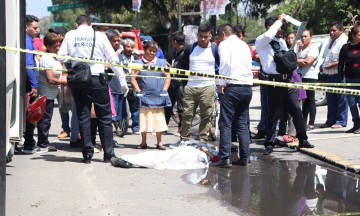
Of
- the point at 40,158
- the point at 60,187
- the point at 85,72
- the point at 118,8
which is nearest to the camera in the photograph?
the point at 60,187

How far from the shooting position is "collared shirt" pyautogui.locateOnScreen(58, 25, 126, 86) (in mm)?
8781

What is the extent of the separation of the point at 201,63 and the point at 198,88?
1.22 ft

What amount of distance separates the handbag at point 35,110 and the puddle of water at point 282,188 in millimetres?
2509

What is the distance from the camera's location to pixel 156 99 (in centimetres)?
1034

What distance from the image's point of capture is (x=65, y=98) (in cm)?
1115

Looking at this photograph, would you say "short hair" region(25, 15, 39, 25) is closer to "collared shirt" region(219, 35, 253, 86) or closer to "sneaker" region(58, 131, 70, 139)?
"sneaker" region(58, 131, 70, 139)

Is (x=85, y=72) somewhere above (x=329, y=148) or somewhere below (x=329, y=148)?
above

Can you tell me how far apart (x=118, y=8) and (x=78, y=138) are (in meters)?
27.8

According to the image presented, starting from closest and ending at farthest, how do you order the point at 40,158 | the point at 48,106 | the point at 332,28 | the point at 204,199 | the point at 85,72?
the point at 204,199 < the point at 85,72 < the point at 40,158 < the point at 48,106 < the point at 332,28

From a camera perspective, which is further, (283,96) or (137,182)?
(283,96)

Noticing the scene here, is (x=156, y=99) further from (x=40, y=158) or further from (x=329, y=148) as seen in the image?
(x=329, y=148)

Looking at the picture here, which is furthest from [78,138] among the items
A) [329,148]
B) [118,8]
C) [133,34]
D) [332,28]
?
[118,8]

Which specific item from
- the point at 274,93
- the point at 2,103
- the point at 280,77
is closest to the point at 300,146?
the point at 274,93

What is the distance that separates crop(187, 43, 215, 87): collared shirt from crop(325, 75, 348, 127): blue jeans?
3259mm
